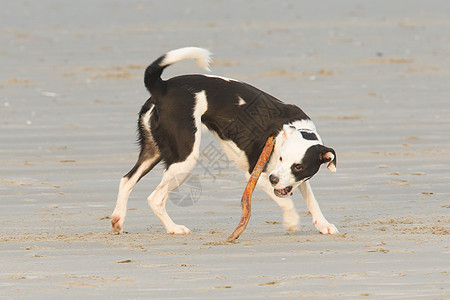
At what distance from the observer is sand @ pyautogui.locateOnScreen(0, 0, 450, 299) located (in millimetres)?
5000

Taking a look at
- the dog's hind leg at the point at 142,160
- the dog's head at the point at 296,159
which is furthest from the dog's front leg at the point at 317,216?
the dog's hind leg at the point at 142,160

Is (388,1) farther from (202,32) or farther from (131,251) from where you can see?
(131,251)

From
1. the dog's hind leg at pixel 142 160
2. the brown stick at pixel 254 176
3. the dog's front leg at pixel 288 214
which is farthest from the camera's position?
the dog's hind leg at pixel 142 160

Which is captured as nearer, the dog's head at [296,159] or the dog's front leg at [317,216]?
the dog's head at [296,159]

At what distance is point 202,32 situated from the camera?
1906 centimetres

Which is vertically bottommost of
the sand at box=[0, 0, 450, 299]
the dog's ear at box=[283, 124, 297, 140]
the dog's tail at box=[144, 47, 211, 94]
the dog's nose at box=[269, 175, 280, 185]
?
the sand at box=[0, 0, 450, 299]

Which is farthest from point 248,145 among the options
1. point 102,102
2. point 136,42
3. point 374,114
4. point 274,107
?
point 136,42

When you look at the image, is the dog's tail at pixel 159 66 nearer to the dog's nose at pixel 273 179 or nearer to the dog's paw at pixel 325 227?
the dog's nose at pixel 273 179

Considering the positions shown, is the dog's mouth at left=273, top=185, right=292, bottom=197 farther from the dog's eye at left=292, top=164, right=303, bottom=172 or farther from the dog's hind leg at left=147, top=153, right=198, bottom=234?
the dog's hind leg at left=147, top=153, right=198, bottom=234

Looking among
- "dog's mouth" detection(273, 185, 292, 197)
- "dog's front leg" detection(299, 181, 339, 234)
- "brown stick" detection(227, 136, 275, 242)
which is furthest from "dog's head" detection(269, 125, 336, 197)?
"dog's front leg" detection(299, 181, 339, 234)

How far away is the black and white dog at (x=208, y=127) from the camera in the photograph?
641cm

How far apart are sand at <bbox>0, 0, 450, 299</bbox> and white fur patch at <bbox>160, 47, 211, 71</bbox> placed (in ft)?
3.66

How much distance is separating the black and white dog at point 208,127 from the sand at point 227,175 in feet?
0.68

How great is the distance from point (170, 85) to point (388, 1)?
18611 millimetres
